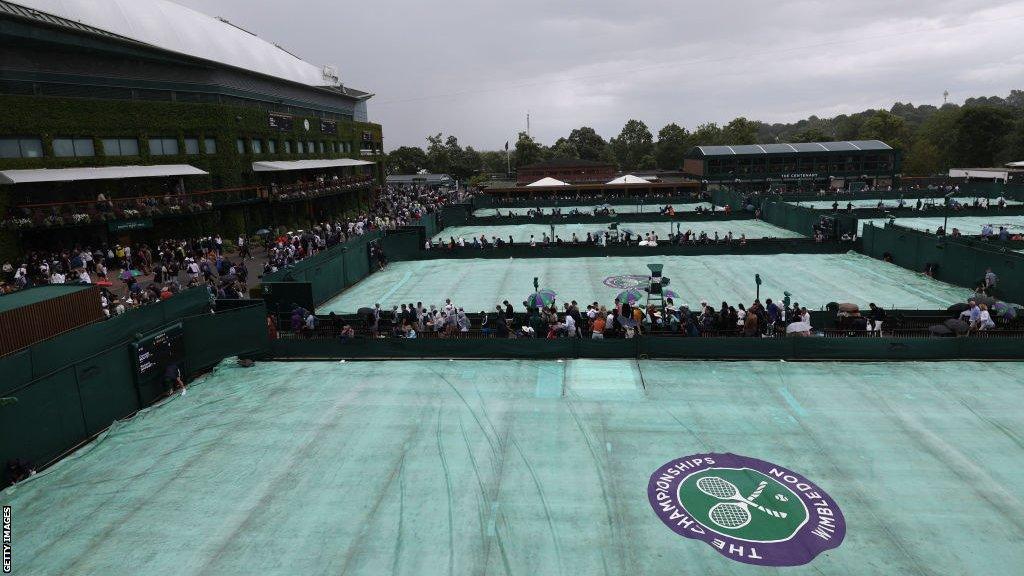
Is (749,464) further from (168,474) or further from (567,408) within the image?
(168,474)

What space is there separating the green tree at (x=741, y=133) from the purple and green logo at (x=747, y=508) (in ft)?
394

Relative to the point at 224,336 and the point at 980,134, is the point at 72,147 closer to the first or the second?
the point at 224,336

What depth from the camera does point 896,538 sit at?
9.55m

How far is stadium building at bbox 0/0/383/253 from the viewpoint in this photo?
3306 centimetres

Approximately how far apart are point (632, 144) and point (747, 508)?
5894 inches

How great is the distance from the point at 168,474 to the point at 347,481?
12.9ft

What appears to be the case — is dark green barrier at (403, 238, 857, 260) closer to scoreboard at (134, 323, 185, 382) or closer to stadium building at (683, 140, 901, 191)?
scoreboard at (134, 323, 185, 382)

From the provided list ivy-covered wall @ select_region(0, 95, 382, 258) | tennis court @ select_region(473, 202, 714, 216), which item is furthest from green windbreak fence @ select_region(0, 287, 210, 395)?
tennis court @ select_region(473, 202, 714, 216)

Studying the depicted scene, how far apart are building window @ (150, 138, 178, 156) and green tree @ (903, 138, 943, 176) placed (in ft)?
369

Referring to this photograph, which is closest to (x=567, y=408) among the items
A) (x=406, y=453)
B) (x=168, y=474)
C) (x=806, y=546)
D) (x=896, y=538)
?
(x=406, y=453)

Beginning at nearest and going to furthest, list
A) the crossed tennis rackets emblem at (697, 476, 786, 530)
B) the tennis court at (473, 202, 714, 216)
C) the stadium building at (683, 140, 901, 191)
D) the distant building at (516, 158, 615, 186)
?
the crossed tennis rackets emblem at (697, 476, 786, 530)
the tennis court at (473, 202, 714, 216)
the stadium building at (683, 140, 901, 191)
the distant building at (516, 158, 615, 186)

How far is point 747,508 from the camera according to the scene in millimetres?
10469

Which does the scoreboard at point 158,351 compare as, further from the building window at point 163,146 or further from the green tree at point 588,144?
the green tree at point 588,144

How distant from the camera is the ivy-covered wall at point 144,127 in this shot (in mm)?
33250
